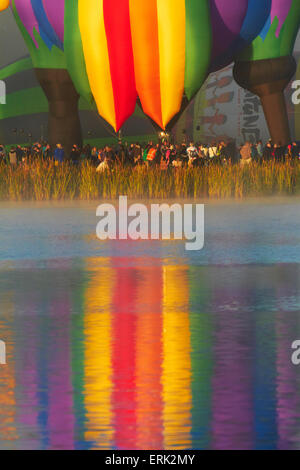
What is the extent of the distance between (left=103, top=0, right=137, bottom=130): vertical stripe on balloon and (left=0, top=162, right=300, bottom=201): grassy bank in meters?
2.44

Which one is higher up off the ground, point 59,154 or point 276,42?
point 276,42

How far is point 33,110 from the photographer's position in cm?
5194

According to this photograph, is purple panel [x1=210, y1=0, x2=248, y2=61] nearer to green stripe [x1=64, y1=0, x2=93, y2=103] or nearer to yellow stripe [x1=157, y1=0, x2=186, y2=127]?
yellow stripe [x1=157, y1=0, x2=186, y2=127]

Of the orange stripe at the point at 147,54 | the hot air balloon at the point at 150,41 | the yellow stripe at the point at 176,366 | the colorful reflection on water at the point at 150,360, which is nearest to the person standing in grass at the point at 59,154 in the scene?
the hot air balloon at the point at 150,41

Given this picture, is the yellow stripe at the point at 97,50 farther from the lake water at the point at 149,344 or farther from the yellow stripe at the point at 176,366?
the yellow stripe at the point at 176,366

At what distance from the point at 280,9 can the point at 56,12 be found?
4896mm

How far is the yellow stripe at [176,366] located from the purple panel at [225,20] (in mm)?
17537

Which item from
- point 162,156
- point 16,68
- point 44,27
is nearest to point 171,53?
point 162,156

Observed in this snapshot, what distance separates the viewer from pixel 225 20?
31641 millimetres

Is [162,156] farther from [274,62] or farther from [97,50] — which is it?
[274,62]

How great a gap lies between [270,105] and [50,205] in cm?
757

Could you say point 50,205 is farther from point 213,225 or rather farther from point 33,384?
point 33,384

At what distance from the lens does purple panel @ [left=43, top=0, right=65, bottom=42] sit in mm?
31844

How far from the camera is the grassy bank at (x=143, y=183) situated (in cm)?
2925
